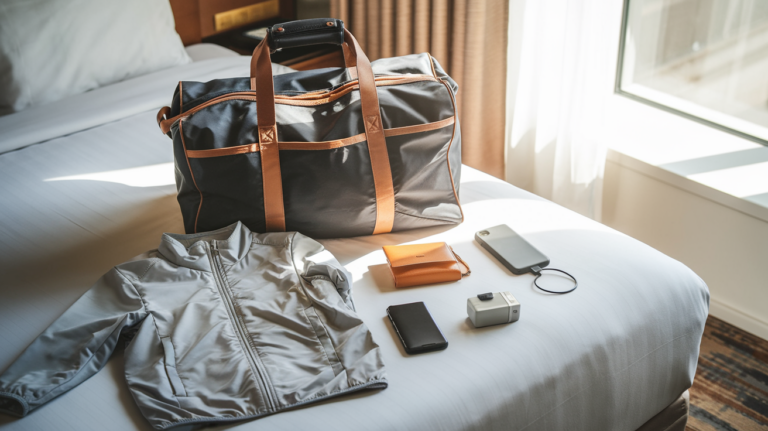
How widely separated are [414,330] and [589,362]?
31cm

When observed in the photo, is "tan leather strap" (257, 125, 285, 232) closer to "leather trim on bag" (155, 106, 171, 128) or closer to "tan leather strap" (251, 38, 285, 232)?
"tan leather strap" (251, 38, 285, 232)

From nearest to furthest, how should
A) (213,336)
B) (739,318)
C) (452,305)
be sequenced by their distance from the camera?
(213,336) → (452,305) → (739,318)

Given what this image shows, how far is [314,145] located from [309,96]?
0.38 ft

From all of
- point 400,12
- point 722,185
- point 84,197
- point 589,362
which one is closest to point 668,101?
point 722,185

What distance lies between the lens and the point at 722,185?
5.53ft

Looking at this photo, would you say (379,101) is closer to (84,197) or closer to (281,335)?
(281,335)

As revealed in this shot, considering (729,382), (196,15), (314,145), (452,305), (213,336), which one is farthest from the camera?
(196,15)

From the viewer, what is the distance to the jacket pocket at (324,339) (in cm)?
96

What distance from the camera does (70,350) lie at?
98 cm

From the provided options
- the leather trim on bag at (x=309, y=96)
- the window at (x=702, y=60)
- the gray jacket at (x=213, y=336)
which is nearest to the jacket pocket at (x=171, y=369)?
the gray jacket at (x=213, y=336)

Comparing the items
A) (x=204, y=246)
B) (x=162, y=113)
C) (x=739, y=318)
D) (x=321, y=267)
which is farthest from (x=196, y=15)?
(x=739, y=318)

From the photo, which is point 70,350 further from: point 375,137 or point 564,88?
point 564,88

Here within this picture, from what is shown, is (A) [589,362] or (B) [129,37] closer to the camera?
(A) [589,362]

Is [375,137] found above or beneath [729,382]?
above
